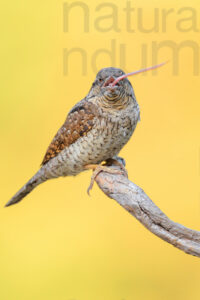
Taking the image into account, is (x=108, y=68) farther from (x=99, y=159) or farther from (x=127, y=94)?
(x=99, y=159)

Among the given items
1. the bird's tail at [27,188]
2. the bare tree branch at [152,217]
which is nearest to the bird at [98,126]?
the bird's tail at [27,188]

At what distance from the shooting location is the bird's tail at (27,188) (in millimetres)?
4430

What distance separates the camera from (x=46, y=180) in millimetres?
4477

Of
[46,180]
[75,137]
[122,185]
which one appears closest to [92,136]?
[75,137]

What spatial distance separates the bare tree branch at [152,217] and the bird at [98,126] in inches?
13.4

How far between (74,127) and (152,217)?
3.36 ft

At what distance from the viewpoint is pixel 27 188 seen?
177 inches

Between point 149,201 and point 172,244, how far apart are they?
0.31 m

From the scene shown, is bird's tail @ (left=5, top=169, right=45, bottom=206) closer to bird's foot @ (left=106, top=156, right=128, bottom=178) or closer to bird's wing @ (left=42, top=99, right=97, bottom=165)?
bird's wing @ (left=42, top=99, right=97, bottom=165)

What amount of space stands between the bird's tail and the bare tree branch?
2.89ft

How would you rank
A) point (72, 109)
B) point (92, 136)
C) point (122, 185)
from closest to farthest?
1. point (122, 185)
2. point (92, 136)
3. point (72, 109)

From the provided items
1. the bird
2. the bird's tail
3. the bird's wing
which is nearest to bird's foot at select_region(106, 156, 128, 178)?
the bird

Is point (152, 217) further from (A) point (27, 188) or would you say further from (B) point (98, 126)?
(A) point (27, 188)

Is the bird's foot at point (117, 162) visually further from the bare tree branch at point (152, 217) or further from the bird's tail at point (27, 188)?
the bird's tail at point (27, 188)
